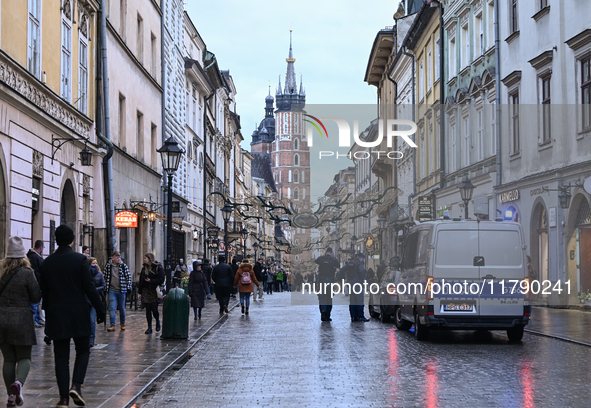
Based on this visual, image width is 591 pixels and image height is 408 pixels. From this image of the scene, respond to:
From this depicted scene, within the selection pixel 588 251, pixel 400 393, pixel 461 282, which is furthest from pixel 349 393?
pixel 588 251

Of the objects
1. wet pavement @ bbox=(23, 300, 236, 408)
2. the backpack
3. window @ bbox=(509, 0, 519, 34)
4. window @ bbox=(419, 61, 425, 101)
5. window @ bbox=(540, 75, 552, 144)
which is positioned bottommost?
wet pavement @ bbox=(23, 300, 236, 408)

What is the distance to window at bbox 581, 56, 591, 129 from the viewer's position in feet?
76.1

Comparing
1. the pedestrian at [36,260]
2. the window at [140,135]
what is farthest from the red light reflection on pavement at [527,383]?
the window at [140,135]

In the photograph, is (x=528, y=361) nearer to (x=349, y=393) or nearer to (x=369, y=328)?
(x=349, y=393)

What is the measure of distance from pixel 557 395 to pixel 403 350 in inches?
199

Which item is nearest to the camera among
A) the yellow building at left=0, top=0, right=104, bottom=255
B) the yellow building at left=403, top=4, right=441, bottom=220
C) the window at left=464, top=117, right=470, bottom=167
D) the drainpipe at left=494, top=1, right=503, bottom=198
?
the yellow building at left=0, top=0, right=104, bottom=255

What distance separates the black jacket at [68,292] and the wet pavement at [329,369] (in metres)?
0.84

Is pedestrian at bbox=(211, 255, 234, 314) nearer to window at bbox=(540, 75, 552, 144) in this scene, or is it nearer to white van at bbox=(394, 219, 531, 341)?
window at bbox=(540, 75, 552, 144)

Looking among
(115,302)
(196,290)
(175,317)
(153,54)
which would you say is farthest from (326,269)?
(153,54)

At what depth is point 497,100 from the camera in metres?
30.6

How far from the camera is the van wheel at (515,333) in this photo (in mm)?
15671

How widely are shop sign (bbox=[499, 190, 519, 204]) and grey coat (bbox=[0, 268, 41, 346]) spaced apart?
22.3m

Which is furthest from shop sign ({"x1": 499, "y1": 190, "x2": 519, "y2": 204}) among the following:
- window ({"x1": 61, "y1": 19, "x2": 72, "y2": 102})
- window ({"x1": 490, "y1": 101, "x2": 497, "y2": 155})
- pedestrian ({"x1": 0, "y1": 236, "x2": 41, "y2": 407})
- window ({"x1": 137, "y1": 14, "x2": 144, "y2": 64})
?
pedestrian ({"x1": 0, "y1": 236, "x2": 41, "y2": 407})

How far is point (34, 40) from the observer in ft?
63.1
